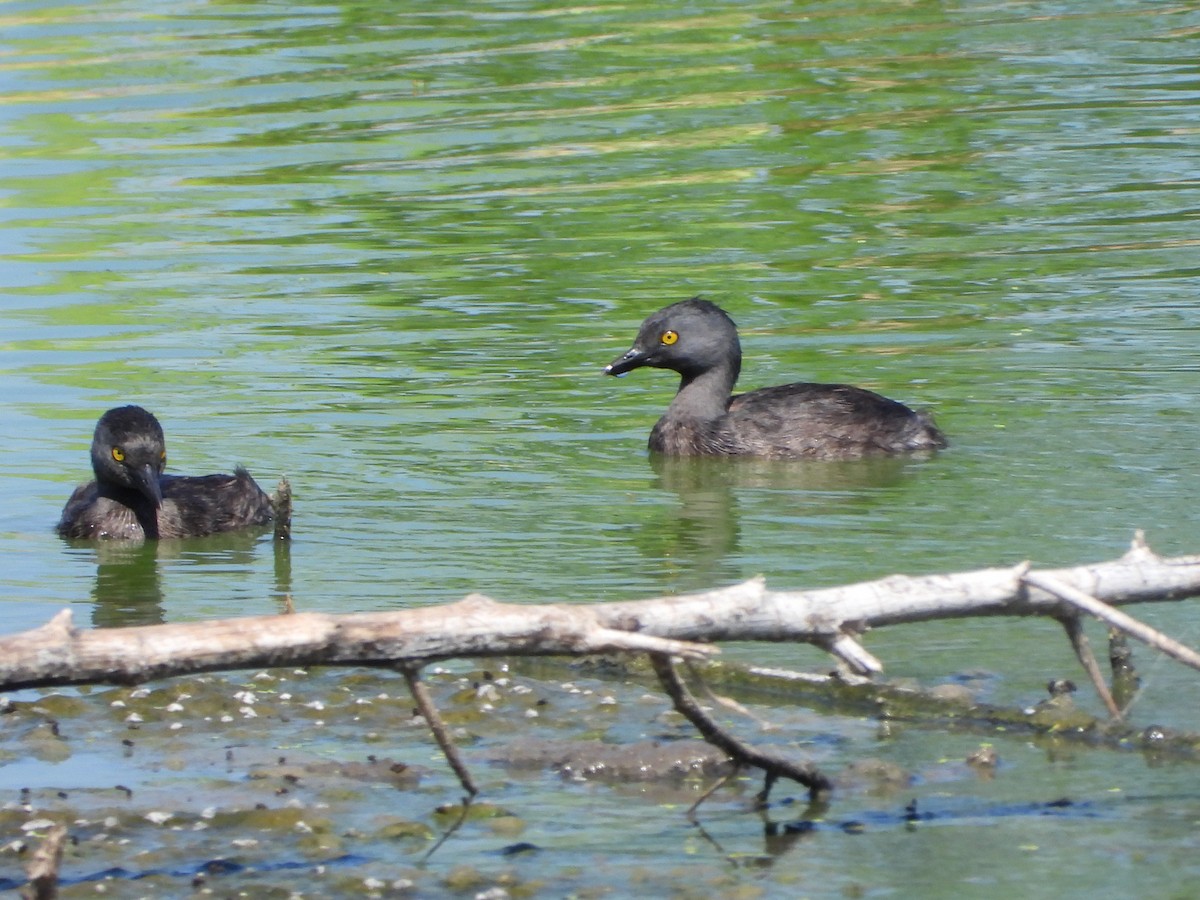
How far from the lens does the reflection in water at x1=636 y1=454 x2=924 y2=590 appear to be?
1197 centimetres

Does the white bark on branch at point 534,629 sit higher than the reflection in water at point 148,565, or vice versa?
the white bark on branch at point 534,629

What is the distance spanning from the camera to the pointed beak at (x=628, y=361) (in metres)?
Result: 15.2

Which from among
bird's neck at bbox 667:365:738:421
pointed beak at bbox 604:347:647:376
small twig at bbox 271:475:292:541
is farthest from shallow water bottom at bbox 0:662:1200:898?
pointed beak at bbox 604:347:647:376

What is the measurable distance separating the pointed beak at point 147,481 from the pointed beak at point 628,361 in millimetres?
3551

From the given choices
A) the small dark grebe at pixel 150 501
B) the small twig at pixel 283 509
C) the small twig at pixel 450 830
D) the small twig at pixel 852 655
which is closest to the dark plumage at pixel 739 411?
the small dark grebe at pixel 150 501

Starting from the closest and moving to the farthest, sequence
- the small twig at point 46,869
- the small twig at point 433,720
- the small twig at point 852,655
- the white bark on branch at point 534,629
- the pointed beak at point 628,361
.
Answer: the small twig at point 46,869
the white bark on branch at point 534,629
the small twig at point 852,655
the small twig at point 433,720
the pointed beak at point 628,361

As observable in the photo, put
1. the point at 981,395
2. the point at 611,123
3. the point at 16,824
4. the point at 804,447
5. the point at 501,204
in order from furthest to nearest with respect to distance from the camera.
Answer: the point at 611,123
the point at 501,204
the point at 981,395
the point at 804,447
the point at 16,824

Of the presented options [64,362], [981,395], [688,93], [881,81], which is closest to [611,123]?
[688,93]

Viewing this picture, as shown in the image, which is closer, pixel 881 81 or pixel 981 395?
pixel 981 395

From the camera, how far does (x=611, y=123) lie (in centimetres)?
2722

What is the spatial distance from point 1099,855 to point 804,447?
733 cm

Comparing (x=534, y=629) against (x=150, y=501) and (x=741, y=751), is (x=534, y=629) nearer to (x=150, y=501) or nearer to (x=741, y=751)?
(x=741, y=751)

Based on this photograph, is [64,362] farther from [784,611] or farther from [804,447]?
[784,611]

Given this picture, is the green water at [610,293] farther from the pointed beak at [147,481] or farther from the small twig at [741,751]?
the pointed beak at [147,481]
